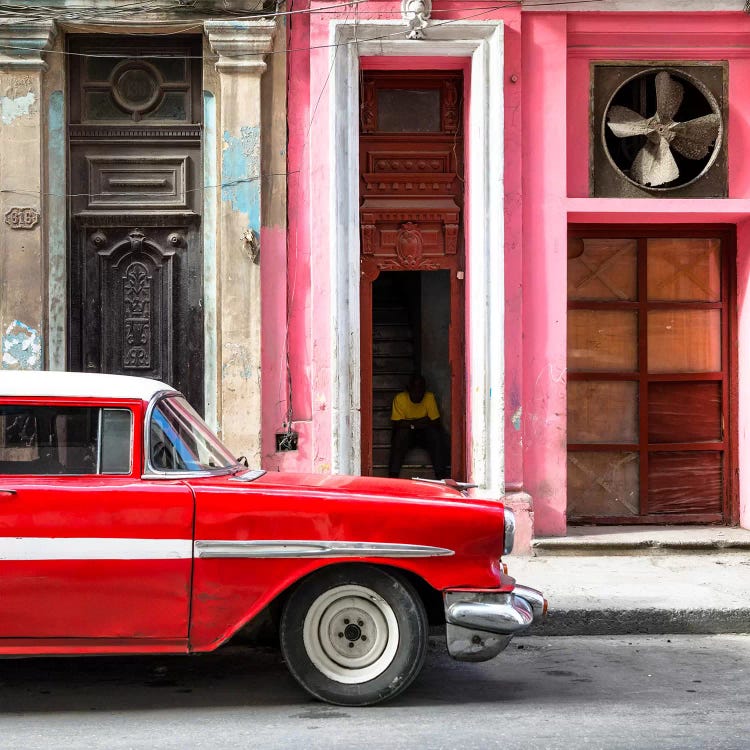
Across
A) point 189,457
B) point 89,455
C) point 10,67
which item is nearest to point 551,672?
point 189,457

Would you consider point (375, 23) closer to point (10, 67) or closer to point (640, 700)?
point (10, 67)

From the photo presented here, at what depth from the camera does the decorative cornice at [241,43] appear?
32.6ft

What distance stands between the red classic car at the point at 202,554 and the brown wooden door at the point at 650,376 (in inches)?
213

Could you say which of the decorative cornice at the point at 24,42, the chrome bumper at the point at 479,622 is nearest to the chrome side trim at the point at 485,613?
the chrome bumper at the point at 479,622

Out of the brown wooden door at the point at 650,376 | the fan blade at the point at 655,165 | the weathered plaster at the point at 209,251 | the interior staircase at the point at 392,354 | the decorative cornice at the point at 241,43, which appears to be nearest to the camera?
the decorative cornice at the point at 241,43

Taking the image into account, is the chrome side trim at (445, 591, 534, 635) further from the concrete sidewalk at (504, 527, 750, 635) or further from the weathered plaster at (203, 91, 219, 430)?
the weathered plaster at (203, 91, 219, 430)

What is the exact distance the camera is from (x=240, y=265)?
9977mm

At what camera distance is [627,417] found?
10.8m

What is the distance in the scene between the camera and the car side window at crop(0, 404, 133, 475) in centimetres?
531

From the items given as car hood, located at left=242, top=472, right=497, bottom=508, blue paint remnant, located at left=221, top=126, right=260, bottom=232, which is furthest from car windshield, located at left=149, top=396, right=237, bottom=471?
blue paint remnant, located at left=221, top=126, right=260, bottom=232

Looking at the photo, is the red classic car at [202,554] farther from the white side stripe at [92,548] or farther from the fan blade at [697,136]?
the fan blade at [697,136]

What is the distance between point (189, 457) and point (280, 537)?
2.12 feet

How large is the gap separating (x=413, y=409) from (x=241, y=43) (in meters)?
4.13

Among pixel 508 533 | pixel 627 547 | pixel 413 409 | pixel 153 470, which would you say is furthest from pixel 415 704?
pixel 413 409
